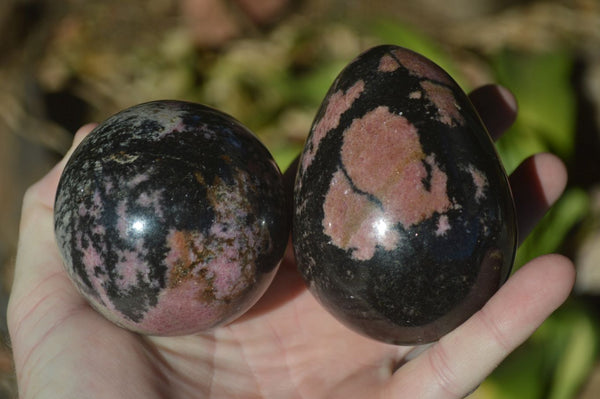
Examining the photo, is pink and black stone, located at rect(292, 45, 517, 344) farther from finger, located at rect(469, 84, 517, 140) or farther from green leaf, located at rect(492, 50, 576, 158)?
green leaf, located at rect(492, 50, 576, 158)

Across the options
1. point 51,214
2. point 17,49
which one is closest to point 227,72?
point 17,49

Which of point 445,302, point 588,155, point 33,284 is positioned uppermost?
point 445,302

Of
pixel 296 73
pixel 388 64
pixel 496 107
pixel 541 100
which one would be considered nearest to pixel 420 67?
pixel 388 64

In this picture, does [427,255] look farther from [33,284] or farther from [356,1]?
[356,1]

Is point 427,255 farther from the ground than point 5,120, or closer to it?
farther from the ground

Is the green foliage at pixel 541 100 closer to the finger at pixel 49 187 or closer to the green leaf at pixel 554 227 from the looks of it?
the green leaf at pixel 554 227

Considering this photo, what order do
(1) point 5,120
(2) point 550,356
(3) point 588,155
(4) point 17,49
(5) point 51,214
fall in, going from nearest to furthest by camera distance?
(5) point 51,214 < (2) point 550,356 < (3) point 588,155 < (1) point 5,120 < (4) point 17,49

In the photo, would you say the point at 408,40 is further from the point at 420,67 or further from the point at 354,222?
the point at 354,222

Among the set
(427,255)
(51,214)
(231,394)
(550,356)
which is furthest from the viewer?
(550,356)
